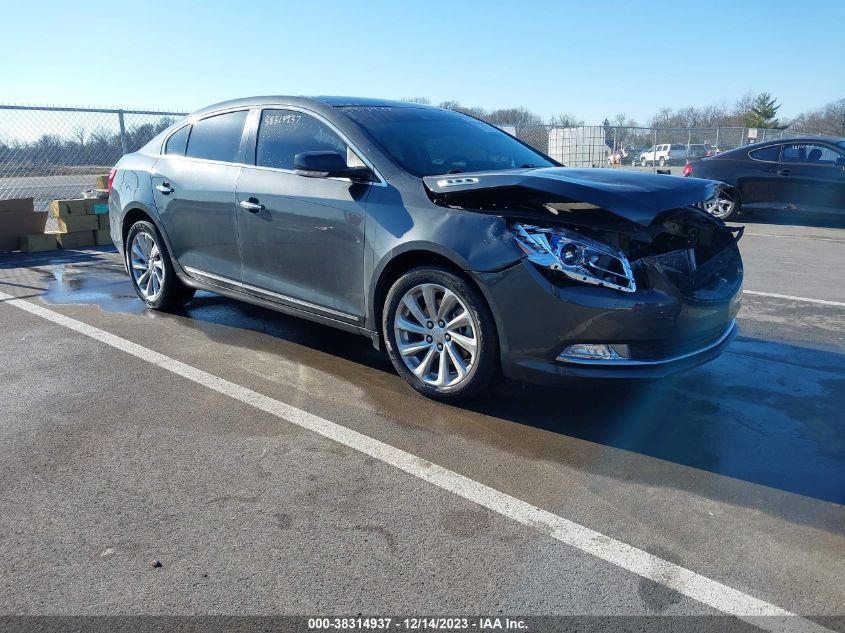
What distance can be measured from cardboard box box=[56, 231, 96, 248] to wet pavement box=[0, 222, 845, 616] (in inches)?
206

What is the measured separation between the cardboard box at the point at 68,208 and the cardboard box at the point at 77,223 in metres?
0.04

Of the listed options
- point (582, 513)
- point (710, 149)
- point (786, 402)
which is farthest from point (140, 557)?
point (710, 149)

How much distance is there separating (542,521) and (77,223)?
9.12 meters

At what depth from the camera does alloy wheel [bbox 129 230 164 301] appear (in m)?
6.28

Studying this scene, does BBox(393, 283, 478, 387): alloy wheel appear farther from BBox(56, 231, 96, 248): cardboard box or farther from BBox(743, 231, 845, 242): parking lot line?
BBox(743, 231, 845, 242): parking lot line

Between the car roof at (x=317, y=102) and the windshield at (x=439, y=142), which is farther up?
the car roof at (x=317, y=102)

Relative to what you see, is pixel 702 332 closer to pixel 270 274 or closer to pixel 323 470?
pixel 323 470

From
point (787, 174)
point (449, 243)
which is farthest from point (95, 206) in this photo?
point (787, 174)

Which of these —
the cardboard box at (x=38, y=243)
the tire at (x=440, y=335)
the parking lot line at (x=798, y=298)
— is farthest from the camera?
the cardboard box at (x=38, y=243)

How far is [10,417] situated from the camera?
161 inches

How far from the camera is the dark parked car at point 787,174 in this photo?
1271cm

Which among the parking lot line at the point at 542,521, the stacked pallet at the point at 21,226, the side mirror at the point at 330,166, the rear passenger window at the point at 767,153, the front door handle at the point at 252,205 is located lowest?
the parking lot line at the point at 542,521

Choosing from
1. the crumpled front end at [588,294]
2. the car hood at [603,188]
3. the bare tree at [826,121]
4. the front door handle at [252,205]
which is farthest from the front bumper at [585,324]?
the bare tree at [826,121]

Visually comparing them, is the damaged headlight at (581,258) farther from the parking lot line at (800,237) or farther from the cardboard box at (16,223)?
the parking lot line at (800,237)
